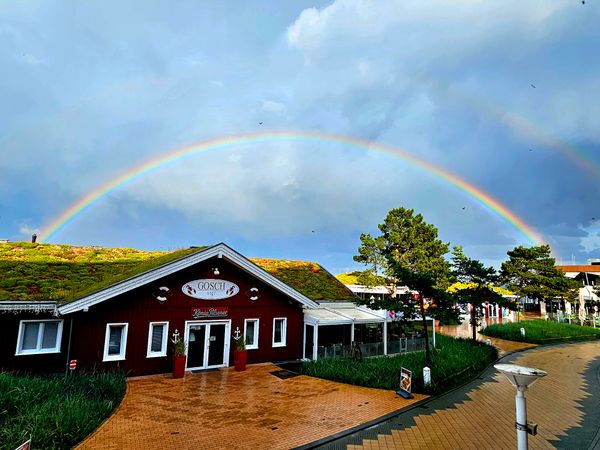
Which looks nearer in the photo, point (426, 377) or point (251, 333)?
point (426, 377)

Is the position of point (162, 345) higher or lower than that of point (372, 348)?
higher

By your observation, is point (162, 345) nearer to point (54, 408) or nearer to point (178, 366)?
point (178, 366)

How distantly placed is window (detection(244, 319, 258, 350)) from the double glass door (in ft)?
3.88

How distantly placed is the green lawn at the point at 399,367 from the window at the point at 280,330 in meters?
2.73

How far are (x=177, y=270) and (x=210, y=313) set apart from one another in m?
2.86

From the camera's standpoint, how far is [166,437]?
964 centimetres

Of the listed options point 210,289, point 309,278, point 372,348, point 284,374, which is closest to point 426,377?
point 284,374

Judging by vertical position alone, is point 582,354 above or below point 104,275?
below

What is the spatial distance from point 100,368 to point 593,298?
65000 mm

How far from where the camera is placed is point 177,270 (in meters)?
16.5

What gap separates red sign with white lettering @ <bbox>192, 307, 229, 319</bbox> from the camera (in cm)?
1755

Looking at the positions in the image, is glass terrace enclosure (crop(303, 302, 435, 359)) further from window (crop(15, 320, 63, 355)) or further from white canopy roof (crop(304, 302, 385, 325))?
window (crop(15, 320, 63, 355))

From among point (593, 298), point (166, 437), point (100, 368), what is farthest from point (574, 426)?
point (593, 298)

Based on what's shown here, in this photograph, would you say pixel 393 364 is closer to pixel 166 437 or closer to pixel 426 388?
pixel 426 388
